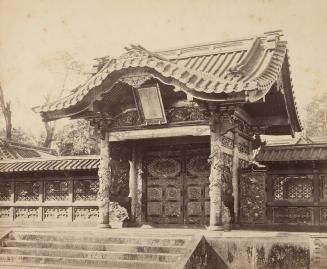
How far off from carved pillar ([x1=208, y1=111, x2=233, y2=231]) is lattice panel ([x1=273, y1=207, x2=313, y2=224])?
1.97m

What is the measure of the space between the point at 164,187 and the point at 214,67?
359 cm

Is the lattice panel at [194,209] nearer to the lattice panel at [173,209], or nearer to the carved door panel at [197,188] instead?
the carved door panel at [197,188]

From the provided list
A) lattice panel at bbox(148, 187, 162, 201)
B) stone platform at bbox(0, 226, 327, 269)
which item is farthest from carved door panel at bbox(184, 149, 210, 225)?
stone platform at bbox(0, 226, 327, 269)

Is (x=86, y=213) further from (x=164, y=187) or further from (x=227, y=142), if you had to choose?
(x=227, y=142)

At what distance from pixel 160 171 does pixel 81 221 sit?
3.40 m

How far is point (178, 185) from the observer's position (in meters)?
13.2

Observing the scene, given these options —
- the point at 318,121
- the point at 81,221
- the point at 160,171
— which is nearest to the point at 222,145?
the point at 160,171

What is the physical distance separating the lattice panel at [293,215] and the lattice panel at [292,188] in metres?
0.26

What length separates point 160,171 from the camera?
13508mm

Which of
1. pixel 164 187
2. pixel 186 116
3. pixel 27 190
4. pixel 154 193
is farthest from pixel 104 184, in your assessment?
pixel 27 190

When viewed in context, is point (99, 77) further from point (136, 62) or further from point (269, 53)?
point (269, 53)

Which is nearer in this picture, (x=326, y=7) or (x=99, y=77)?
(x=326, y=7)

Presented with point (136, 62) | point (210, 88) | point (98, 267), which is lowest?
point (98, 267)

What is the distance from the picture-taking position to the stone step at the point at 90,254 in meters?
9.71
